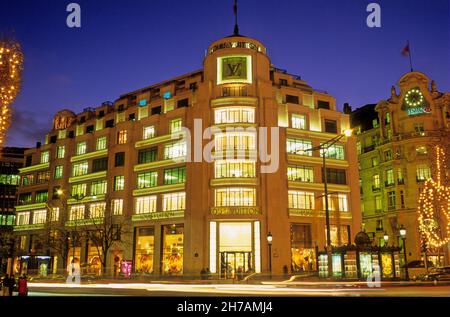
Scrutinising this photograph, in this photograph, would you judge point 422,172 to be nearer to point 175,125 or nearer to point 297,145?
point 297,145

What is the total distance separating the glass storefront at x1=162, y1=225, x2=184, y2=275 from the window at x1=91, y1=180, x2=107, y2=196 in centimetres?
1401

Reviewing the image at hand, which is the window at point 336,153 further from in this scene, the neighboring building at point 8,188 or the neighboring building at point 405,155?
the neighboring building at point 8,188

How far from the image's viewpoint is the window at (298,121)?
5969 cm

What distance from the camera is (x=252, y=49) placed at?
5812cm

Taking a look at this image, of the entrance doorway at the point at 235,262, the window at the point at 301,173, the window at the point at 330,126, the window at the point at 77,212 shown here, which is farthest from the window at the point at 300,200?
the window at the point at 77,212

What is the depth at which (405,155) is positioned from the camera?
67.6 meters

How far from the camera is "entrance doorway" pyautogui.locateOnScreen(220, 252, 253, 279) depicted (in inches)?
2018

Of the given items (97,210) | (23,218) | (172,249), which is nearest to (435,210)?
(172,249)

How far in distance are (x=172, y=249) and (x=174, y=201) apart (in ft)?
20.2

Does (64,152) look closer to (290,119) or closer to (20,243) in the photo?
(20,243)

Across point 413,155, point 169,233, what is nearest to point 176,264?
point 169,233

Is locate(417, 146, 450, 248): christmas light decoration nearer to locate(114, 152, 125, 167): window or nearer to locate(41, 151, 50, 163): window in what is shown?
locate(114, 152, 125, 167): window

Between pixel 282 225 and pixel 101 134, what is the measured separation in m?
33.5

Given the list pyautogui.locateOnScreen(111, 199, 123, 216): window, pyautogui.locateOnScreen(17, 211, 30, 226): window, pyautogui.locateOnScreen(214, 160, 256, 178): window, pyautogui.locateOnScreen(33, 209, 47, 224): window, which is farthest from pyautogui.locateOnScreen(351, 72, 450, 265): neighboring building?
pyautogui.locateOnScreen(17, 211, 30, 226): window
